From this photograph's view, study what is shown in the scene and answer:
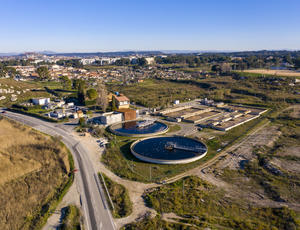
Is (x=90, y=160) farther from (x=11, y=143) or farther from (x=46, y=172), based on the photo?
(x=11, y=143)

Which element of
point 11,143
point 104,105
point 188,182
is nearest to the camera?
point 188,182

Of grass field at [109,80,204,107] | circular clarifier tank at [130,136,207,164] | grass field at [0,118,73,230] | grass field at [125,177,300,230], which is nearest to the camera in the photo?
grass field at [125,177,300,230]

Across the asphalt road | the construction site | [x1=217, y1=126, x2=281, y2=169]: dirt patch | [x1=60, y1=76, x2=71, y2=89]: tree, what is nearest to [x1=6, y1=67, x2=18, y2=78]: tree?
[x1=60, y1=76, x2=71, y2=89]: tree

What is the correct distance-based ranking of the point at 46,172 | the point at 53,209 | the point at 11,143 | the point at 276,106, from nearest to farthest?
the point at 53,209, the point at 46,172, the point at 11,143, the point at 276,106

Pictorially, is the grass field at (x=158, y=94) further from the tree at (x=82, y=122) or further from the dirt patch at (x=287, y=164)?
the dirt patch at (x=287, y=164)

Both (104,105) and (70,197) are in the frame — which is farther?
(104,105)

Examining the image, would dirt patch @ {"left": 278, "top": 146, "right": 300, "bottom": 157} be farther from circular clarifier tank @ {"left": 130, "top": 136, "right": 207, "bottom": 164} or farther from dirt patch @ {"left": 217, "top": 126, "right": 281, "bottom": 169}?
circular clarifier tank @ {"left": 130, "top": 136, "right": 207, "bottom": 164}

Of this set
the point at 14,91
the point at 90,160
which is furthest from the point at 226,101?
the point at 14,91
